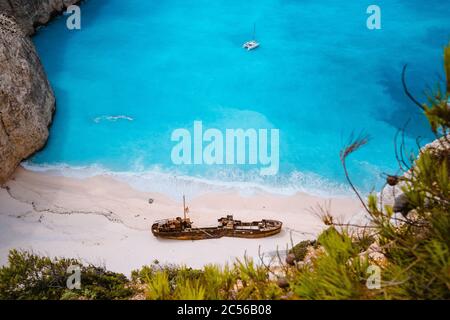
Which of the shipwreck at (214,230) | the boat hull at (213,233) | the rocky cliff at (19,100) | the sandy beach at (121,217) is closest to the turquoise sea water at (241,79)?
the rocky cliff at (19,100)

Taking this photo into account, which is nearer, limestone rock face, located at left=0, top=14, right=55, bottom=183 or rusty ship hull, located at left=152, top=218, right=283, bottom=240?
rusty ship hull, located at left=152, top=218, right=283, bottom=240

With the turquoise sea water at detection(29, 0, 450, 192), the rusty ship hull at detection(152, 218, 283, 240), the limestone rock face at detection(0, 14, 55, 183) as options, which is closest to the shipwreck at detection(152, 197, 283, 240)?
the rusty ship hull at detection(152, 218, 283, 240)

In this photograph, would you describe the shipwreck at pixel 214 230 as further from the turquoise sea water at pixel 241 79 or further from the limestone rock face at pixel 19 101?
the limestone rock face at pixel 19 101

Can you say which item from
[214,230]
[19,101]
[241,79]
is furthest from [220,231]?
[19,101]

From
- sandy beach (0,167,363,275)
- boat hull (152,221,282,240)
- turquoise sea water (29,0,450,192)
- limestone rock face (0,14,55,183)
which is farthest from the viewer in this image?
turquoise sea water (29,0,450,192)

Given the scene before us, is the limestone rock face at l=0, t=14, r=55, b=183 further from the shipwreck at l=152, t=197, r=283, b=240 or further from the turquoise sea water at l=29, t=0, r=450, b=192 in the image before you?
the shipwreck at l=152, t=197, r=283, b=240

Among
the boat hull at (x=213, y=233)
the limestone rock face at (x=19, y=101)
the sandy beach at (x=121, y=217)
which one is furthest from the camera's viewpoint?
the limestone rock face at (x=19, y=101)

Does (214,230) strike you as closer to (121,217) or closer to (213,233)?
(213,233)
